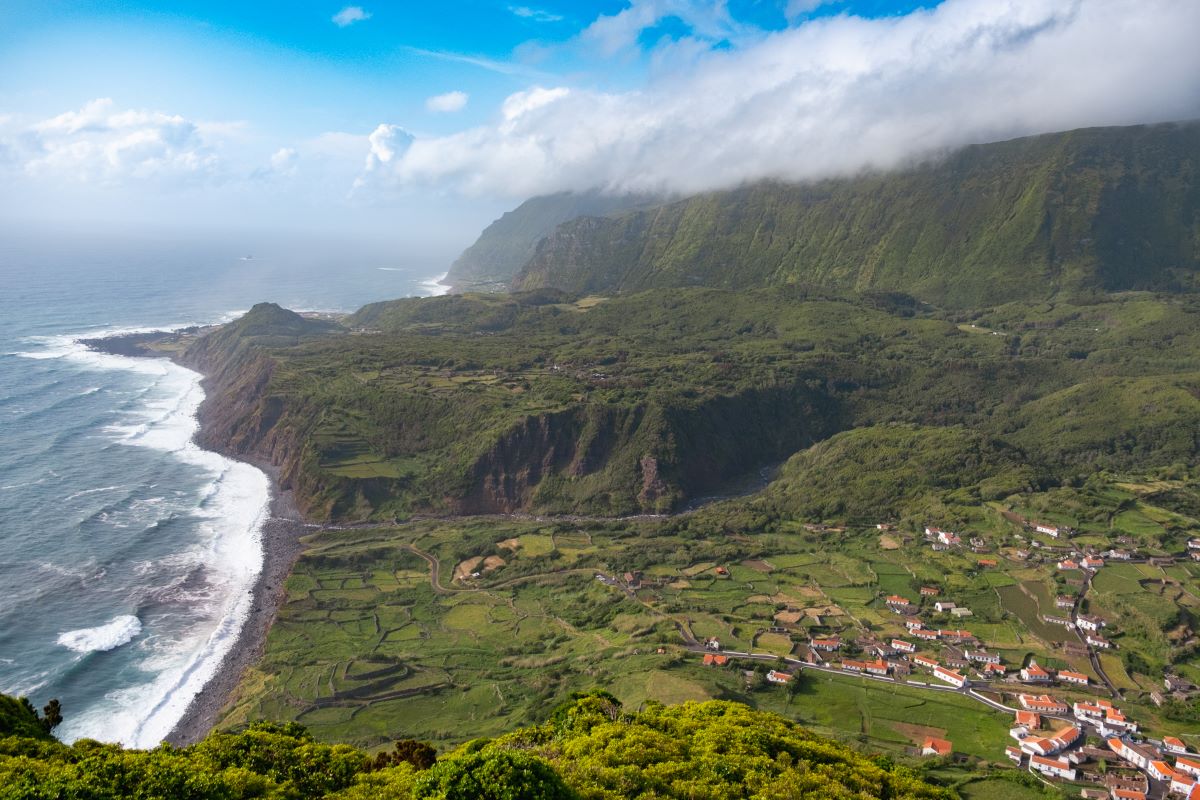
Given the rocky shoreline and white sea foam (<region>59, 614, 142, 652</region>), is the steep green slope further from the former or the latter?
white sea foam (<region>59, 614, 142, 652</region>)

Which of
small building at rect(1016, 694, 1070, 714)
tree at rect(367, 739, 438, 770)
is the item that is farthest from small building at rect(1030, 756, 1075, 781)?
tree at rect(367, 739, 438, 770)

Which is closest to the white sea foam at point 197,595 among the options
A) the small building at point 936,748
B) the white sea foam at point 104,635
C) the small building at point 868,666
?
the white sea foam at point 104,635

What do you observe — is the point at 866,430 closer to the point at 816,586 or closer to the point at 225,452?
the point at 816,586

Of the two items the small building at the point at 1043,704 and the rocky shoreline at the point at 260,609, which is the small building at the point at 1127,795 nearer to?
the small building at the point at 1043,704

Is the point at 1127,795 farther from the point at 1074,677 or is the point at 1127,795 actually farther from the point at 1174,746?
the point at 1074,677

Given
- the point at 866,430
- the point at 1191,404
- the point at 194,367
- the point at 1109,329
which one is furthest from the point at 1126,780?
the point at 194,367
